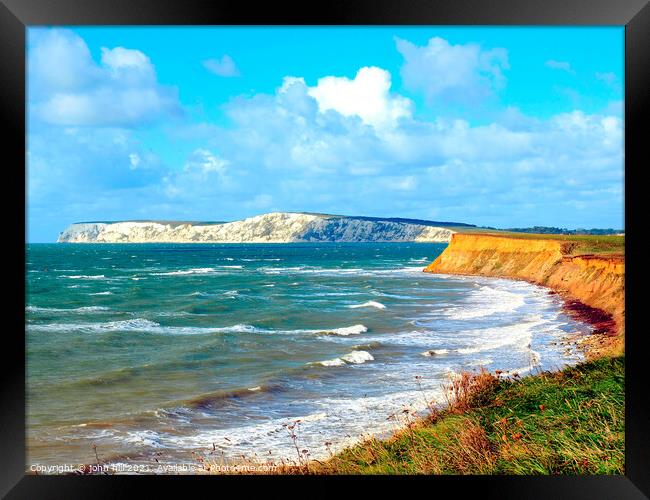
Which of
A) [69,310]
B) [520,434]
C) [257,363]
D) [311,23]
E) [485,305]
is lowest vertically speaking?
[69,310]

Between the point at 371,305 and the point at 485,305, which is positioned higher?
the point at 485,305

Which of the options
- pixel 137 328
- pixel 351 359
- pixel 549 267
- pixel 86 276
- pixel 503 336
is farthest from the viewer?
pixel 86 276

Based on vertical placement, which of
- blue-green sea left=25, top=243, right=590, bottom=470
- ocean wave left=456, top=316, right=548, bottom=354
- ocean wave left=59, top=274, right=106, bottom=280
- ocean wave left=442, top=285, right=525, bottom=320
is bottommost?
blue-green sea left=25, top=243, right=590, bottom=470

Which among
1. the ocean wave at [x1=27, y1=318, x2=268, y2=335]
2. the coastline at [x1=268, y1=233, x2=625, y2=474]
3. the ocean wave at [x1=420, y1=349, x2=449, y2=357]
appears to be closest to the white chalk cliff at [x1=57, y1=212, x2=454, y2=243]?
the ocean wave at [x1=27, y1=318, x2=268, y2=335]

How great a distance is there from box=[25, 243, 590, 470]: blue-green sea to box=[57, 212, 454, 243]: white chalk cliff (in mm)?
74332

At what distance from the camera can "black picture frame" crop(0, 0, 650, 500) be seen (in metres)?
3.48

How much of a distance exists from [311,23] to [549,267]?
951 inches

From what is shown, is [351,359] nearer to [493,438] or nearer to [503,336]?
[503,336]

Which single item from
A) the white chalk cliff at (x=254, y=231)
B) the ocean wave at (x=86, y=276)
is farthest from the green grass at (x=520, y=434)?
the white chalk cliff at (x=254, y=231)

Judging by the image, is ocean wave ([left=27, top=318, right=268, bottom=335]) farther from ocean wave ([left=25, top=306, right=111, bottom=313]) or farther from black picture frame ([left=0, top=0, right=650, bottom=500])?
black picture frame ([left=0, top=0, right=650, bottom=500])

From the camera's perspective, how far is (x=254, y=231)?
100 meters

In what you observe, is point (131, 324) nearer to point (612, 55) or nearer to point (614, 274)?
point (614, 274)

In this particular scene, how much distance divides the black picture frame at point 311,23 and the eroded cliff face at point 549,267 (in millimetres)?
3426

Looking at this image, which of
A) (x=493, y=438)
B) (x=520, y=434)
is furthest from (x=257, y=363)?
(x=520, y=434)
